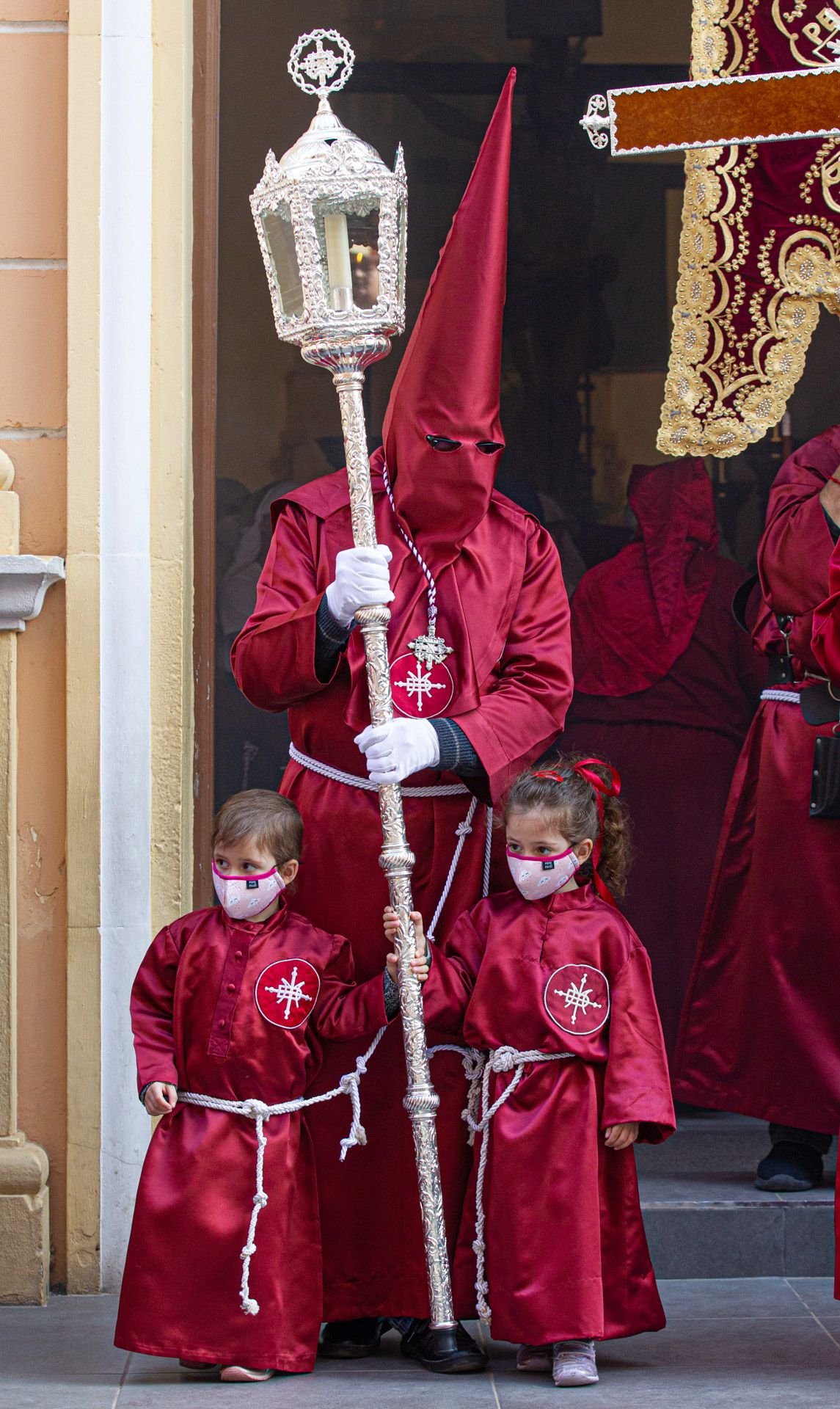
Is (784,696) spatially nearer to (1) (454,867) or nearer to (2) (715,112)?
(1) (454,867)

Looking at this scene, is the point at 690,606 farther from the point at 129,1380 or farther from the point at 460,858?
the point at 129,1380

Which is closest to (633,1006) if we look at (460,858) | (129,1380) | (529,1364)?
(460,858)

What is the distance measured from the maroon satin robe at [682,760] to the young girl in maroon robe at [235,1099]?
2412mm

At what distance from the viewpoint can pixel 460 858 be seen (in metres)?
3.85

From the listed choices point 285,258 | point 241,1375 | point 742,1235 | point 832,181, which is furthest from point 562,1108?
point 832,181

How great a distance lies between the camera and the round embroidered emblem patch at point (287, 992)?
3658 millimetres

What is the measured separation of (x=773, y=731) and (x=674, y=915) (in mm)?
1418

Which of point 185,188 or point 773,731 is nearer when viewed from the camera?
point 185,188

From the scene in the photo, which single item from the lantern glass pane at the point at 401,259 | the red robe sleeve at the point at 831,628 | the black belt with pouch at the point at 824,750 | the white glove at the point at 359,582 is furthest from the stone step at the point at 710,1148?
the lantern glass pane at the point at 401,259

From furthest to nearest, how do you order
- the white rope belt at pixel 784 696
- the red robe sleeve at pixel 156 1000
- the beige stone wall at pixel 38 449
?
1. the white rope belt at pixel 784 696
2. the beige stone wall at pixel 38 449
3. the red robe sleeve at pixel 156 1000

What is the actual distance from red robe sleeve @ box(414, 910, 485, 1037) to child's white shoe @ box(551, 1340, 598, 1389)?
0.62 metres

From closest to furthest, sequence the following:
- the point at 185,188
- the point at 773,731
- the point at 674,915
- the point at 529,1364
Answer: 1. the point at 529,1364
2. the point at 185,188
3. the point at 773,731
4. the point at 674,915

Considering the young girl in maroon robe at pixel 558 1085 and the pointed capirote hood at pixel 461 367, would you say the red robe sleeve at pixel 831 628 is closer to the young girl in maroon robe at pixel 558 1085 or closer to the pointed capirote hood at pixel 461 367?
the young girl in maroon robe at pixel 558 1085

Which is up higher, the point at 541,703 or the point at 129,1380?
the point at 541,703
